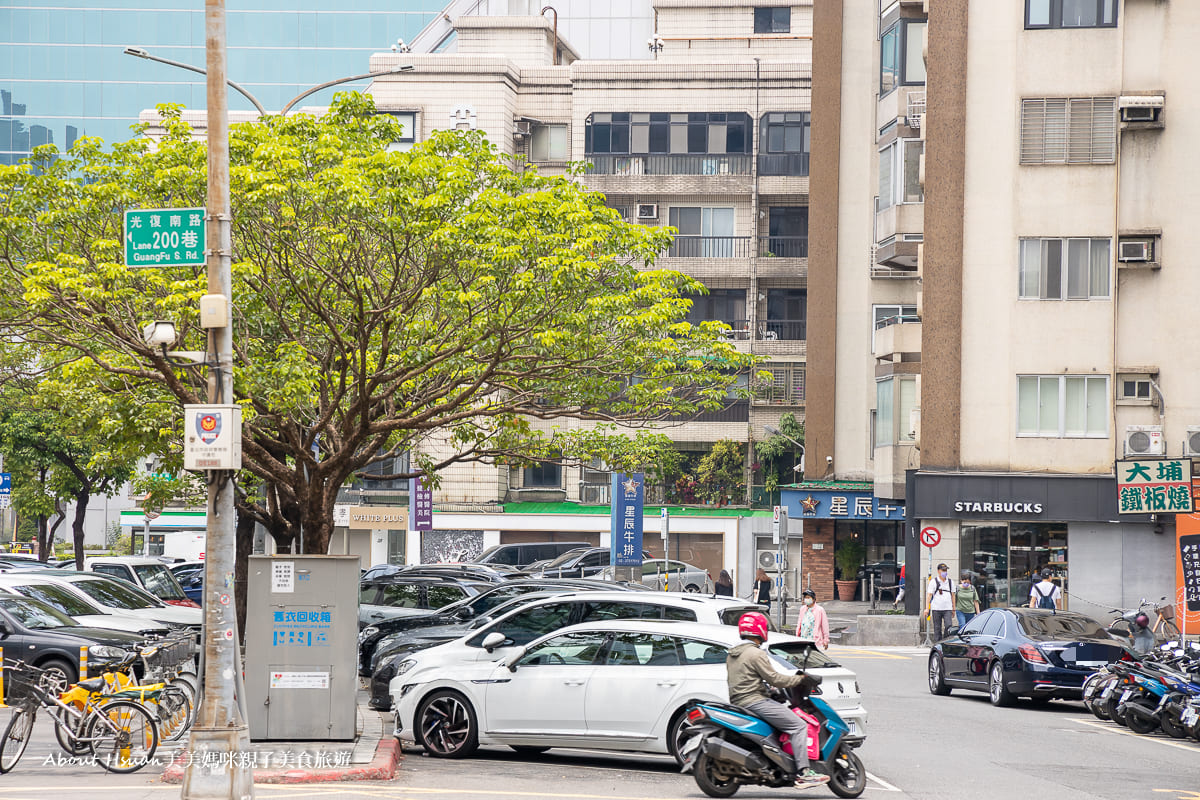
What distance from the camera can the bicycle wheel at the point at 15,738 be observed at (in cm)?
1345

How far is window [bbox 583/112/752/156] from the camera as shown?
178ft

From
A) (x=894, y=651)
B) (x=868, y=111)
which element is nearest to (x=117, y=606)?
(x=894, y=651)

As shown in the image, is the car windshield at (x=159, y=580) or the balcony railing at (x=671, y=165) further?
the balcony railing at (x=671, y=165)

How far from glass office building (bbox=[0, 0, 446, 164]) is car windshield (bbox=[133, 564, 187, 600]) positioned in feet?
230

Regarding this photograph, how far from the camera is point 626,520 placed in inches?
1289

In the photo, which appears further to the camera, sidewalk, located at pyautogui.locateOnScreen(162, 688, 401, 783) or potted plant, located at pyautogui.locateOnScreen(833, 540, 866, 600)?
potted plant, located at pyautogui.locateOnScreen(833, 540, 866, 600)

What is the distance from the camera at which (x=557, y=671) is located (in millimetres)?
14320

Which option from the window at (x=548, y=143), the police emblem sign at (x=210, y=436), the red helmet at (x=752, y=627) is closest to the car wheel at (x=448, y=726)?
the red helmet at (x=752, y=627)

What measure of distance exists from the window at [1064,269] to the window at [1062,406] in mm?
2053

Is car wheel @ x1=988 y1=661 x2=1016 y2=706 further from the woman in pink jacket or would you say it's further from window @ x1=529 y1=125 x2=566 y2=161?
window @ x1=529 y1=125 x2=566 y2=161

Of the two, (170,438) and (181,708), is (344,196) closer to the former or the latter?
(170,438)

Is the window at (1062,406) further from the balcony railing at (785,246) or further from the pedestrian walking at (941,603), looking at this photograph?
the balcony railing at (785,246)

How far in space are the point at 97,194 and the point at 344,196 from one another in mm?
3651

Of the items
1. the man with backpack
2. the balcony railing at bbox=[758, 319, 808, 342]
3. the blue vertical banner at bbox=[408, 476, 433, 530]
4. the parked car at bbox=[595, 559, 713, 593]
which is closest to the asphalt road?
the man with backpack
